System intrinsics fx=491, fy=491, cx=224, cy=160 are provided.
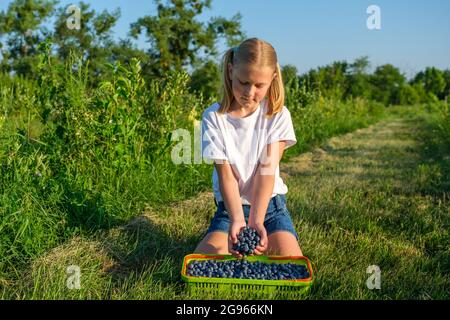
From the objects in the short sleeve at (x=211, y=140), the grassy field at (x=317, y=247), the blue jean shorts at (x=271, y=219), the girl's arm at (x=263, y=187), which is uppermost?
the short sleeve at (x=211, y=140)

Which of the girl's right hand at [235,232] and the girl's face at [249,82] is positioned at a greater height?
the girl's face at [249,82]

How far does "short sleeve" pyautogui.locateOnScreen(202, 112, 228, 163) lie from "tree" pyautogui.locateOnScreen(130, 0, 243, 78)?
16.8m

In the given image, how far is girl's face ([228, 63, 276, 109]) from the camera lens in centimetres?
215

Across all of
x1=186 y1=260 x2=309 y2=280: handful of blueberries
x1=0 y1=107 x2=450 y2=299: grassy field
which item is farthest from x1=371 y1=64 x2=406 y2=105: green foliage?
x1=186 y1=260 x2=309 y2=280: handful of blueberries

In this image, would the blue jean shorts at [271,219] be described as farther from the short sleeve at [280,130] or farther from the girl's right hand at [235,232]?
the short sleeve at [280,130]

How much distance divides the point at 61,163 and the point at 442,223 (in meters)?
2.35

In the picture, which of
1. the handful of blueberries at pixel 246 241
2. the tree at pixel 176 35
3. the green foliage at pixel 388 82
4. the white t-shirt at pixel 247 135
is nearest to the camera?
the handful of blueberries at pixel 246 241

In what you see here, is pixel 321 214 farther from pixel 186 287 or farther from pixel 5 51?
pixel 5 51

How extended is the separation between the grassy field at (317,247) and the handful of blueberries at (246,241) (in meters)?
0.24

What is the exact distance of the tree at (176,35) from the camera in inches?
771

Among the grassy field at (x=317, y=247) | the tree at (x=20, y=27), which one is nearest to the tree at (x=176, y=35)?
the tree at (x=20, y=27)

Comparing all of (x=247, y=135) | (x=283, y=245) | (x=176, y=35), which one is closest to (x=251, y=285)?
(x=283, y=245)
